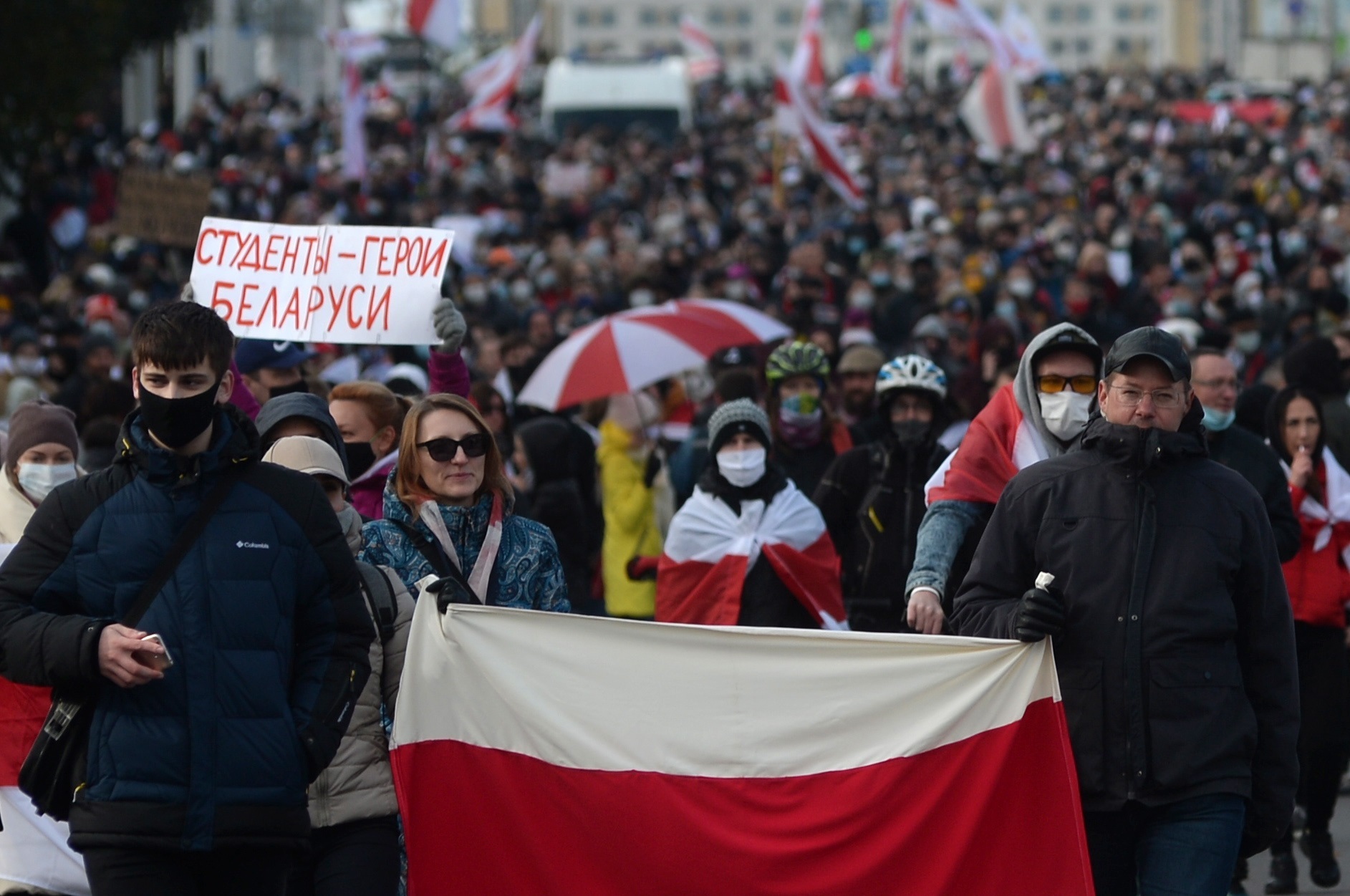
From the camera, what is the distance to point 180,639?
4.23 metres

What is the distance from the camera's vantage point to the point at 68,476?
6.55 meters

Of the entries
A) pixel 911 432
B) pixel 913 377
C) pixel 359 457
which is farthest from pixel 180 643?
pixel 913 377

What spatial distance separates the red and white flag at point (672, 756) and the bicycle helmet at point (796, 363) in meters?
3.87

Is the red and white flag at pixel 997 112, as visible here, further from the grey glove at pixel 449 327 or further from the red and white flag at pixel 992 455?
the red and white flag at pixel 992 455

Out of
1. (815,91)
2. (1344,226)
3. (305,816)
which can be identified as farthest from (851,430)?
(815,91)

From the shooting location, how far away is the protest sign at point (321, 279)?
736cm

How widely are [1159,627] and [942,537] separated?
3.84 feet

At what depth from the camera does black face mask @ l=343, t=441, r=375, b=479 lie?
6.80 m

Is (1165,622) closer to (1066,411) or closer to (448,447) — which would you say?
(1066,411)

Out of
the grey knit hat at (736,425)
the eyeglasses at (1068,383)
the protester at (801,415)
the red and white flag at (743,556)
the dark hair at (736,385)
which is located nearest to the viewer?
the eyeglasses at (1068,383)

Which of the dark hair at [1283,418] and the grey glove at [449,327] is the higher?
the grey glove at [449,327]

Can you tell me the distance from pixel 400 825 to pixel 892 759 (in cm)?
114

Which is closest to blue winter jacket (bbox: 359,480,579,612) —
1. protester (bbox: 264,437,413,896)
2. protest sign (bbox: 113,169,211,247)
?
protester (bbox: 264,437,413,896)

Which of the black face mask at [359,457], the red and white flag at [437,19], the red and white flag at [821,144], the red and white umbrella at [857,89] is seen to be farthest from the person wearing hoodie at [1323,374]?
the red and white umbrella at [857,89]
